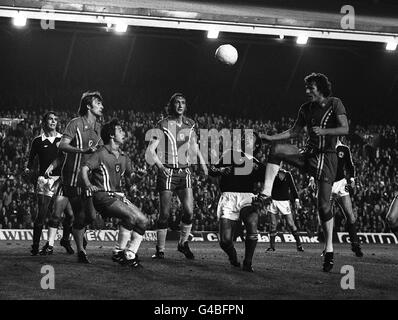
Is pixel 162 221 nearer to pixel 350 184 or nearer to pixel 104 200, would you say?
pixel 104 200

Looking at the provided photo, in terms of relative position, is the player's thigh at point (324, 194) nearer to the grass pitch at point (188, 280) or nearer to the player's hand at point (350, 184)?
the grass pitch at point (188, 280)

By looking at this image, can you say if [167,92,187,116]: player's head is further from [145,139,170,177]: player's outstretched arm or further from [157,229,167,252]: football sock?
[157,229,167,252]: football sock

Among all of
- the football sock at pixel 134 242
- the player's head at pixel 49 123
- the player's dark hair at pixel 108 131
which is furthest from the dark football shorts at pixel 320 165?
the player's head at pixel 49 123

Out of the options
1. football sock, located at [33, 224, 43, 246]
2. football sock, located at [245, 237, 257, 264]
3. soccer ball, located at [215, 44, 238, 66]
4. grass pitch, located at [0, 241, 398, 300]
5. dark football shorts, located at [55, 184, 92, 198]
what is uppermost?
soccer ball, located at [215, 44, 238, 66]

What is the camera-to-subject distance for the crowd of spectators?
67.1 feet

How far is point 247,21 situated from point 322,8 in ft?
11.1

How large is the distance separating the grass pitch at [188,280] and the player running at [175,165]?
451 mm

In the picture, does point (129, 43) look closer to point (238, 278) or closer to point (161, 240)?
point (161, 240)

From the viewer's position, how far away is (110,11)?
2058 cm

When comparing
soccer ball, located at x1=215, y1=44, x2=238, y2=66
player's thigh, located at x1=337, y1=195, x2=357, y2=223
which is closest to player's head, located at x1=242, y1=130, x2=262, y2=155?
player's thigh, located at x1=337, y1=195, x2=357, y2=223

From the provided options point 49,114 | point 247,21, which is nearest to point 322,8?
point 247,21

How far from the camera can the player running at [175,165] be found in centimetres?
1120

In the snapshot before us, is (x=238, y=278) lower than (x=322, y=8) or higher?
lower

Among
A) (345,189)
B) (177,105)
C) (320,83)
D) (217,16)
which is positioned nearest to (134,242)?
(177,105)
